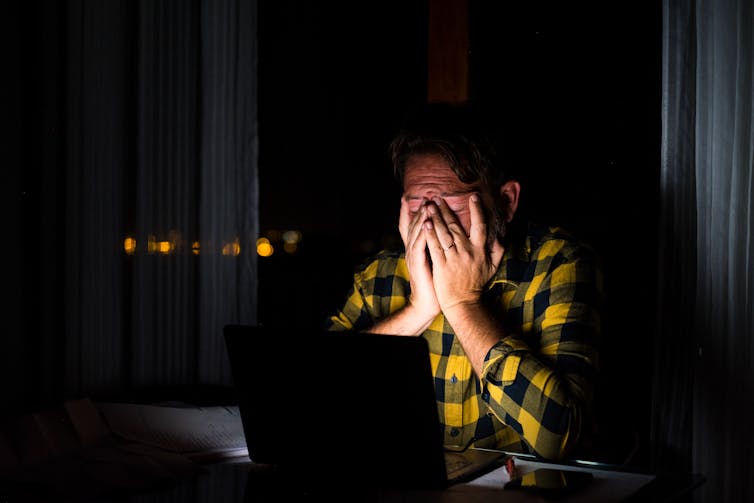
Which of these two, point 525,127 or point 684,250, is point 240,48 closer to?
point 525,127

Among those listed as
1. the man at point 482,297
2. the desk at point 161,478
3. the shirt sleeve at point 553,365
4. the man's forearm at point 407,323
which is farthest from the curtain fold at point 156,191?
the shirt sleeve at point 553,365

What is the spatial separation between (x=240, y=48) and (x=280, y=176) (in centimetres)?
42

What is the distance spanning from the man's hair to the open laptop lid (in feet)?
2.60

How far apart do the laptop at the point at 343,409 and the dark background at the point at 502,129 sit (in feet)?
3.03

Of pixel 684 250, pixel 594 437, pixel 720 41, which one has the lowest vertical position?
pixel 594 437

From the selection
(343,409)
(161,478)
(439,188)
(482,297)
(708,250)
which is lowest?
(161,478)

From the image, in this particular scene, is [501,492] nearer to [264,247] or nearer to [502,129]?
[502,129]

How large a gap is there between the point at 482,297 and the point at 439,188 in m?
0.27

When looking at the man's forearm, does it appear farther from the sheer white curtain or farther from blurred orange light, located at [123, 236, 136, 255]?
blurred orange light, located at [123, 236, 136, 255]

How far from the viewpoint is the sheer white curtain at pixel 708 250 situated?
1.72 m

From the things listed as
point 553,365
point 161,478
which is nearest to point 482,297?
point 553,365

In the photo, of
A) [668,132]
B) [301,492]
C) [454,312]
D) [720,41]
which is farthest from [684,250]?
[301,492]

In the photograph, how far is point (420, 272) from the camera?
175 cm

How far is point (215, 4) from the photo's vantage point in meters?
2.53
